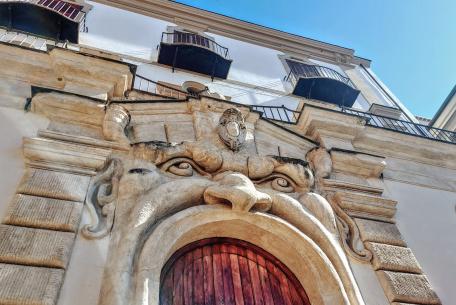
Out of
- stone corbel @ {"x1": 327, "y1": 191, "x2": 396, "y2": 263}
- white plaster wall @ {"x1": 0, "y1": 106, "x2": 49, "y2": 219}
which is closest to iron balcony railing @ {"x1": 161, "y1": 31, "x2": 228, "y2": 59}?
white plaster wall @ {"x1": 0, "y1": 106, "x2": 49, "y2": 219}

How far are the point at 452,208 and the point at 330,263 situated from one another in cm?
282

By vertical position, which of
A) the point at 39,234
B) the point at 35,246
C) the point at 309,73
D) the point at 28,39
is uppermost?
the point at 309,73

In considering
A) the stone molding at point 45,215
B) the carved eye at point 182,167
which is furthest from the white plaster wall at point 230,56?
the stone molding at point 45,215

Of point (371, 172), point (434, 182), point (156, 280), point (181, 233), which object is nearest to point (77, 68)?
point (181, 233)

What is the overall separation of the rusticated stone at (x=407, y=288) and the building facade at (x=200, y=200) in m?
0.02

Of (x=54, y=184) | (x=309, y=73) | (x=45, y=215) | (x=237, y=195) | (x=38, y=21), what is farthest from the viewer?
(x=309, y=73)

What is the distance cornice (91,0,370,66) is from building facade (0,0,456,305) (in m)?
7.68

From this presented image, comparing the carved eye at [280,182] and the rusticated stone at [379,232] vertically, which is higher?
the carved eye at [280,182]

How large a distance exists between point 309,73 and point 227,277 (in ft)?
30.2

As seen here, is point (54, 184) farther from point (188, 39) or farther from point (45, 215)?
point (188, 39)

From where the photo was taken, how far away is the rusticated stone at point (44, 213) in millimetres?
3209

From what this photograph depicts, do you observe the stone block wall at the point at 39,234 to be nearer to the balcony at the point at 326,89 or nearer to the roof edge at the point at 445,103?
the balcony at the point at 326,89

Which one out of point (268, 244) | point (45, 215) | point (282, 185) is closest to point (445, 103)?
point (282, 185)

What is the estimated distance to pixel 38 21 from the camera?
30.2ft
